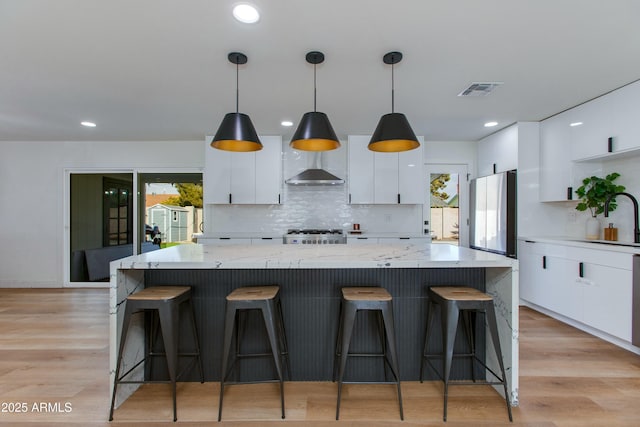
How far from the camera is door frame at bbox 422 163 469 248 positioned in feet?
16.1

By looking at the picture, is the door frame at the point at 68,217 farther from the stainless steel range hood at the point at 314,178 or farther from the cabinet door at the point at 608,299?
the cabinet door at the point at 608,299

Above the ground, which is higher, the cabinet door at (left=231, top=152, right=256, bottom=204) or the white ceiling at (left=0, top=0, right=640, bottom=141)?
the white ceiling at (left=0, top=0, right=640, bottom=141)

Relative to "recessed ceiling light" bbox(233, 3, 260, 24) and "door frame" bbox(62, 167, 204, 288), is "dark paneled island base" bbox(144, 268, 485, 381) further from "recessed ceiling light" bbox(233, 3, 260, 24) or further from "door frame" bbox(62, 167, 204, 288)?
"door frame" bbox(62, 167, 204, 288)

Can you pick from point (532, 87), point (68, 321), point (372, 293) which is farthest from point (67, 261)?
point (532, 87)

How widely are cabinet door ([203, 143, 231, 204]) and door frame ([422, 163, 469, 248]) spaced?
3.10 metres

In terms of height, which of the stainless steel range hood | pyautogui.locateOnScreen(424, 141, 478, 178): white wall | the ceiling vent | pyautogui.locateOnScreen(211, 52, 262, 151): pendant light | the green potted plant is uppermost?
the ceiling vent

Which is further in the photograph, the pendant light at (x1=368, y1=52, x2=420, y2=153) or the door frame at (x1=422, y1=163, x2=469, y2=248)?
the door frame at (x1=422, y1=163, x2=469, y2=248)

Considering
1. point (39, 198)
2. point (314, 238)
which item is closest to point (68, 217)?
point (39, 198)

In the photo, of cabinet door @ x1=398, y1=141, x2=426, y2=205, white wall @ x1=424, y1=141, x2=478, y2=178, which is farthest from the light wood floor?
white wall @ x1=424, y1=141, x2=478, y2=178

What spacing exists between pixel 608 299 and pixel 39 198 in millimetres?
7461

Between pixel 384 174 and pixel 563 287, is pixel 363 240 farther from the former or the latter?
pixel 563 287

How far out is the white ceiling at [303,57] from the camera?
1807mm

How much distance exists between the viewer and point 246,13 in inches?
71.3

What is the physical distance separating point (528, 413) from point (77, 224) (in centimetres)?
617
